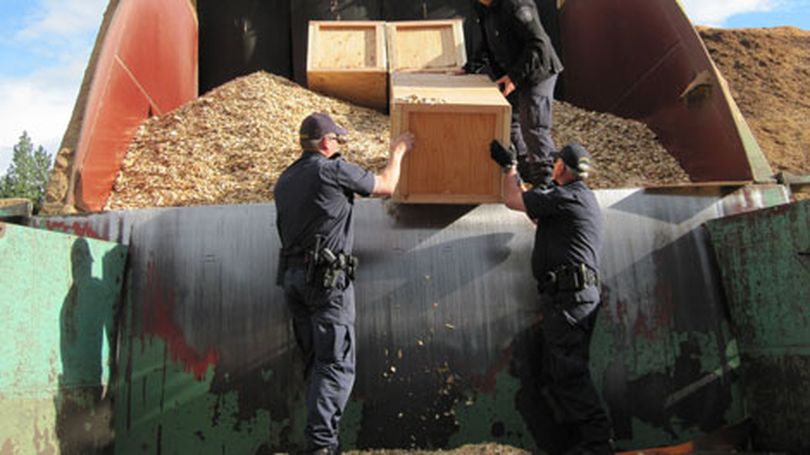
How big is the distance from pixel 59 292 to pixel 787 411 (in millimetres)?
3259

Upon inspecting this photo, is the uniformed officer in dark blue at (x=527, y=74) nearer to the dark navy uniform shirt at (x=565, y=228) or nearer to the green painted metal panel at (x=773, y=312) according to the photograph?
the dark navy uniform shirt at (x=565, y=228)

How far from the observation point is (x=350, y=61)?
5.74 metres

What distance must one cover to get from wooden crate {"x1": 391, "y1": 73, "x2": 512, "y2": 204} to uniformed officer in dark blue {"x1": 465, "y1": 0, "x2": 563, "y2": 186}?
19.9 inches

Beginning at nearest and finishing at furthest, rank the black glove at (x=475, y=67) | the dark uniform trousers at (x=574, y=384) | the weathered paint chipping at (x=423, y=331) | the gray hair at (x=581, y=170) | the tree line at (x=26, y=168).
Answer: the dark uniform trousers at (x=574, y=384) < the weathered paint chipping at (x=423, y=331) < the gray hair at (x=581, y=170) < the black glove at (x=475, y=67) < the tree line at (x=26, y=168)

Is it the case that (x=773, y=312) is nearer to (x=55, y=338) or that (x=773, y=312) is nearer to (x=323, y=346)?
(x=323, y=346)

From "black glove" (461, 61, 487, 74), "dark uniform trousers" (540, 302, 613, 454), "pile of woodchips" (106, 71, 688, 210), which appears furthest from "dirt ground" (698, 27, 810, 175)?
"dark uniform trousers" (540, 302, 613, 454)

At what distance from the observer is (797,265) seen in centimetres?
308

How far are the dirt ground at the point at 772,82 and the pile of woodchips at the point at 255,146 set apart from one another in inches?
111

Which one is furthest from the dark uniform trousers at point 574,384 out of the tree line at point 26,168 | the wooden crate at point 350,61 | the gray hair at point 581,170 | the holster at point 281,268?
the tree line at point 26,168

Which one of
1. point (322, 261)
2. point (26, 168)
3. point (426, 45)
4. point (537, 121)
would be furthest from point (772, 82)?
point (26, 168)

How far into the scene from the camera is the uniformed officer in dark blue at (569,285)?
3.05m

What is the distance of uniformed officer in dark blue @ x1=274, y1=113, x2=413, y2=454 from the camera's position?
2.88 m

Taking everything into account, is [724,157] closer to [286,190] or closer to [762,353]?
[762,353]

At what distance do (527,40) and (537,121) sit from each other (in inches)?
19.1
